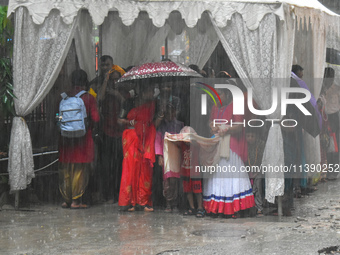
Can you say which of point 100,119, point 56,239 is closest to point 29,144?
point 100,119

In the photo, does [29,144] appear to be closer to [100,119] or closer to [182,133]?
[100,119]

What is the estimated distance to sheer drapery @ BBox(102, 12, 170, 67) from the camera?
35.6ft

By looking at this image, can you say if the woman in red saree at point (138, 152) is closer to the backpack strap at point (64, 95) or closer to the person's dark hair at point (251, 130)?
the backpack strap at point (64, 95)

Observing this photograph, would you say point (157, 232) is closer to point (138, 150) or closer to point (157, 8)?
point (138, 150)

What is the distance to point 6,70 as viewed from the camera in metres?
9.01

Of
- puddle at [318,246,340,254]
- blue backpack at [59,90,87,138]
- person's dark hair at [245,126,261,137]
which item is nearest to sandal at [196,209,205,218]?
person's dark hair at [245,126,261,137]

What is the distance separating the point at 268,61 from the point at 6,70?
3.78m

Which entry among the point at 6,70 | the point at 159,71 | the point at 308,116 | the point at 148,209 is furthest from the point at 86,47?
the point at 308,116

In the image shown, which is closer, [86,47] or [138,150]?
[138,150]

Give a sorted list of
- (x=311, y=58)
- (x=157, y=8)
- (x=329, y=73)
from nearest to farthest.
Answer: (x=157, y=8) → (x=311, y=58) → (x=329, y=73)

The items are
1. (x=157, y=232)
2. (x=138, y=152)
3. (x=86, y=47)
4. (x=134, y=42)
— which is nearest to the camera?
(x=157, y=232)

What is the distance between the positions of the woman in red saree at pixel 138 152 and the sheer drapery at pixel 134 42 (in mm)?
2331

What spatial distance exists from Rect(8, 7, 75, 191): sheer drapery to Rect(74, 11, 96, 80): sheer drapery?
154 centimetres

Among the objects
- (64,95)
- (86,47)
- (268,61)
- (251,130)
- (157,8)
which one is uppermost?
(157,8)
